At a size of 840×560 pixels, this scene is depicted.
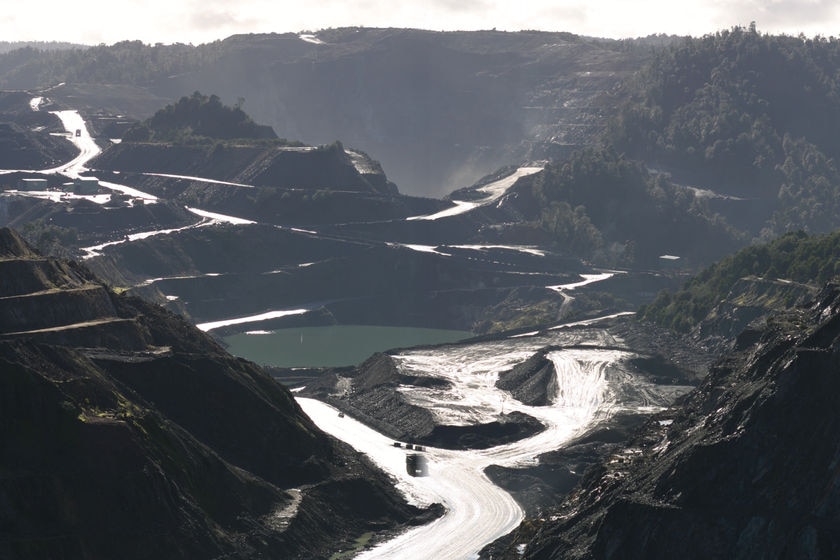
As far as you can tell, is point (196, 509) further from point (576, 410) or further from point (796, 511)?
point (576, 410)

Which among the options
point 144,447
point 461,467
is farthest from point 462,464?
point 144,447

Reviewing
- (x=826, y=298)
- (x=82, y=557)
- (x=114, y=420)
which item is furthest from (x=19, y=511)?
(x=826, y=298)

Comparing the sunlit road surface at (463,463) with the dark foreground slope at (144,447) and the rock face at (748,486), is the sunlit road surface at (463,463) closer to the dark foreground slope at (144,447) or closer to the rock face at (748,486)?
the dark foreground slope at (144,447)

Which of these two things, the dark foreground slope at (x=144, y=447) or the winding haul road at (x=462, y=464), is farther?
the winding haul road at (x=462, y=464)

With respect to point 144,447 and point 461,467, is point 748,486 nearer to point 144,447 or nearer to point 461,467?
point 144,447

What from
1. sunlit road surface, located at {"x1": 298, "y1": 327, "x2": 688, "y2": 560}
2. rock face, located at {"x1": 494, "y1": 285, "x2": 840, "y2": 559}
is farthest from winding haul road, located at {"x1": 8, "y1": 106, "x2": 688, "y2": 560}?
rock face, located at {"x1": 494, "y1": 285, "x2": 840, "y2": 559}

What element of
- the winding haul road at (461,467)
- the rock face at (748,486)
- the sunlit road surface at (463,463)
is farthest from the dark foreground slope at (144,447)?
the rock face at (748,486)
